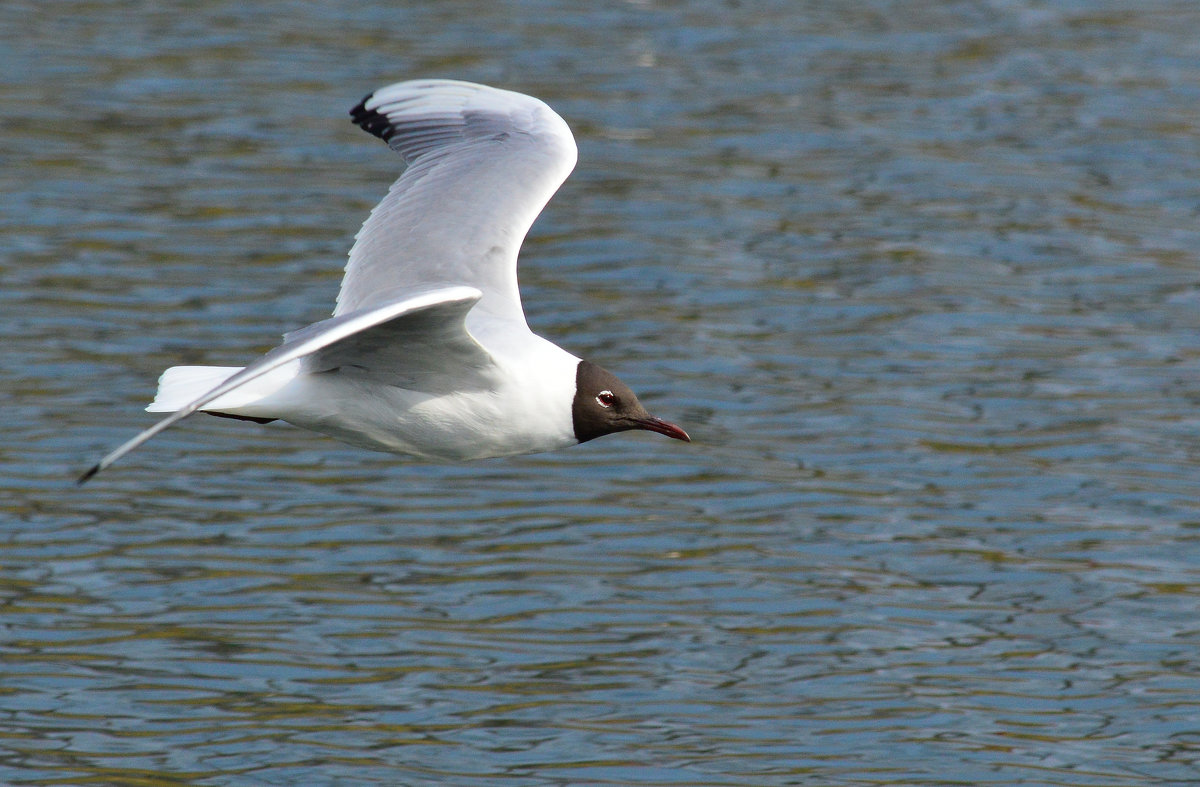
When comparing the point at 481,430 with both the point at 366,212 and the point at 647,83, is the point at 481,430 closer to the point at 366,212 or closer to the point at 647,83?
the point at 366,212

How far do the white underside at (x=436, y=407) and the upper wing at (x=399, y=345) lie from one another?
0.06 m

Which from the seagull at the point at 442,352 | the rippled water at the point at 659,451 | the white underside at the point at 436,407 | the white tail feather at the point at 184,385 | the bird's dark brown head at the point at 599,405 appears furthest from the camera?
the rippled water at the point at 659,451

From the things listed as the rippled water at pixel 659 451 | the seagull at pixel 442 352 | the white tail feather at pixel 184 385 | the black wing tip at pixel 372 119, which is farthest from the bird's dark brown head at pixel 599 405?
the black wing tip at pixel 372 119

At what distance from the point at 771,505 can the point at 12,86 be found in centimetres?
945

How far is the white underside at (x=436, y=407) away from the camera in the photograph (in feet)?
26.3

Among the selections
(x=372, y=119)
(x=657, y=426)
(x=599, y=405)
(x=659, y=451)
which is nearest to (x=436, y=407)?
(x=599, y=405)

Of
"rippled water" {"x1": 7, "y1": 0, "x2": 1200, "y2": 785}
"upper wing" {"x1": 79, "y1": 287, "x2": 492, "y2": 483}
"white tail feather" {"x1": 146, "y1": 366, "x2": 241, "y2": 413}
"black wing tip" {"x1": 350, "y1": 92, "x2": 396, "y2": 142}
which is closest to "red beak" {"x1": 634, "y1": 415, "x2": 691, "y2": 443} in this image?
"upper wing" {"x1": 79, "y1": 287, "x2": 492, "y2": 483}

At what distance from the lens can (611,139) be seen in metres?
17.7

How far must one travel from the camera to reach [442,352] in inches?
308

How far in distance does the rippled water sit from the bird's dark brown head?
1.53 metres

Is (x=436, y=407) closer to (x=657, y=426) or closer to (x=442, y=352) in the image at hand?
(x=442, y=352)

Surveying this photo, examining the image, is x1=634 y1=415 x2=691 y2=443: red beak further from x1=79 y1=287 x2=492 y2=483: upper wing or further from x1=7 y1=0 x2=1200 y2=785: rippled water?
x1=7 y1=0 x2=1200 y2=785: rippled water

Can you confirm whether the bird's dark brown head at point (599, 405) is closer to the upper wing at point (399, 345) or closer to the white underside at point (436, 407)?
the white underside at point (436, 407)

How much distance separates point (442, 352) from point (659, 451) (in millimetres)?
4441
